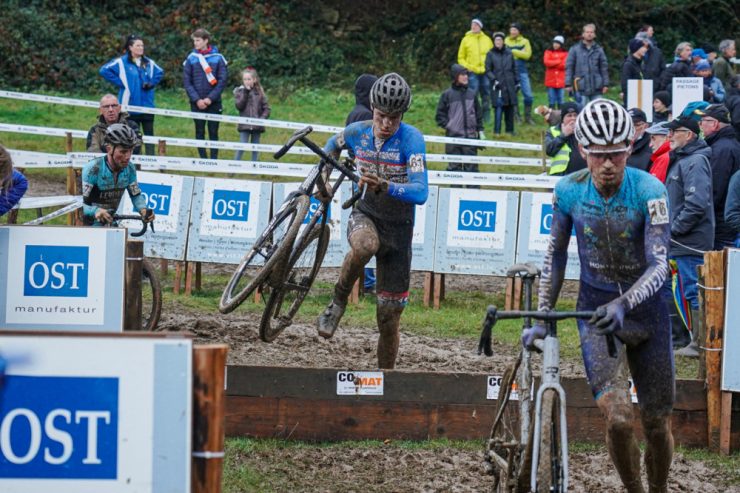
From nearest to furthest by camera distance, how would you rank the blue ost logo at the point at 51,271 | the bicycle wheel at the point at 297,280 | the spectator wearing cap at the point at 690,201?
1. the blue ost logo at the point at 51,271
2. the bicycle wheel at the point at 297,280
3. the spectator wearing cap at the point at 690,201

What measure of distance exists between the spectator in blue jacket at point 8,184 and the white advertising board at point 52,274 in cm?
35

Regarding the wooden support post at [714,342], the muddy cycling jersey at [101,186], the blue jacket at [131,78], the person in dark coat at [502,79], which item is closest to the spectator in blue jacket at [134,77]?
the blue jacket at [131,78]

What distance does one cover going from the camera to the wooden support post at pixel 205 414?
4.62 meters

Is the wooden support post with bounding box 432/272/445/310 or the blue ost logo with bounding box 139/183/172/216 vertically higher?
the blue ost logo with bounding box 139/183/172/216

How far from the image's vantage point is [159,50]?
29906 millimetres

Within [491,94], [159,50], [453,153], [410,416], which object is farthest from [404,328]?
[159,50]

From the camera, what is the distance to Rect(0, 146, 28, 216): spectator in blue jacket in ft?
25.7

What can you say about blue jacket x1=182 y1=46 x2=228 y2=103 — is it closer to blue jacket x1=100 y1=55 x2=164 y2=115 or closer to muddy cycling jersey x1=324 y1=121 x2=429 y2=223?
blue jacket x1=100 y1=55 x2=164 y2=115

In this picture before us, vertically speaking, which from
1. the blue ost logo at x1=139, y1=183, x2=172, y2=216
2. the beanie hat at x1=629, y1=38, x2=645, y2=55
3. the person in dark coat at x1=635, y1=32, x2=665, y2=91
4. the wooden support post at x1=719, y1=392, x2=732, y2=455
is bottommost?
the wooden support post at x1=719, y1=392, x2=732, y2=455

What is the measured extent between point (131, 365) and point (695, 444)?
569 centimetres

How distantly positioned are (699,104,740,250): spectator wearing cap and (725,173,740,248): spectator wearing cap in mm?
585

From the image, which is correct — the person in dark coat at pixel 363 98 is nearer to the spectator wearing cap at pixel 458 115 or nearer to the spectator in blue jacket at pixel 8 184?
the spectator wearing cap at pixel 458 115

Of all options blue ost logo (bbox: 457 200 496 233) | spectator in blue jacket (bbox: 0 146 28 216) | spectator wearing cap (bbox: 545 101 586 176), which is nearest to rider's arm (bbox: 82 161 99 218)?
spectator in blue jacket (bbox: 0 146 28 216)

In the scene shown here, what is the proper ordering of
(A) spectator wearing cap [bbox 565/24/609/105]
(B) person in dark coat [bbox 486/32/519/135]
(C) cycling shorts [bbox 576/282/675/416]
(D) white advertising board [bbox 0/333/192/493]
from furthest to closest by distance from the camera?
(B) person in dark coat [bbox 486/32/519/135] < (A) spectator wearing cap [bbox 565/24/609/105] < (C) cycling shorts [bbox 576/282/675/416] < (D) white advertising board [bbox 0/333/192/493]
